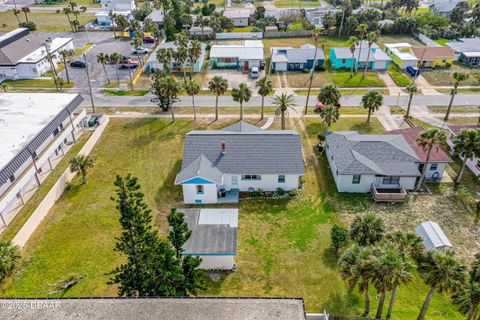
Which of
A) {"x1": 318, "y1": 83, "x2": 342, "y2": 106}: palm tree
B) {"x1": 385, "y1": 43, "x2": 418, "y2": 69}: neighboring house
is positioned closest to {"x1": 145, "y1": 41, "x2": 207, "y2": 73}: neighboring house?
{"x1": 318, "y1": 83, "x2": 342, "y2": 106}: palm tree

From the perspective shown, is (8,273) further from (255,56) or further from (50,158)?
(255,56)

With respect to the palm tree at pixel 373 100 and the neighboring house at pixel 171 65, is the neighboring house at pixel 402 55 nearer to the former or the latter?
the palm tree at pixel 373 100

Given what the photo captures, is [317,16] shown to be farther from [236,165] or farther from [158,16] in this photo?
[236,165]

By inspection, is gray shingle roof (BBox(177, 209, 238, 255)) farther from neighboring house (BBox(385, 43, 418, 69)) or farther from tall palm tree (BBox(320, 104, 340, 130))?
neighboring house (BBox(385, 43, 418, 69))

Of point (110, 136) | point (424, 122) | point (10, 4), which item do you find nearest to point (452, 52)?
point (424, 122)

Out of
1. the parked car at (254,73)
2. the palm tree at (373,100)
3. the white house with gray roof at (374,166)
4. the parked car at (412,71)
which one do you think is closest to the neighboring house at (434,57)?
the parked car at (412,71)

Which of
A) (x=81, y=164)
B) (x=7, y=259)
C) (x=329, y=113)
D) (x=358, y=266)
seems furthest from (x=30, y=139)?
(x=358, y=266)
